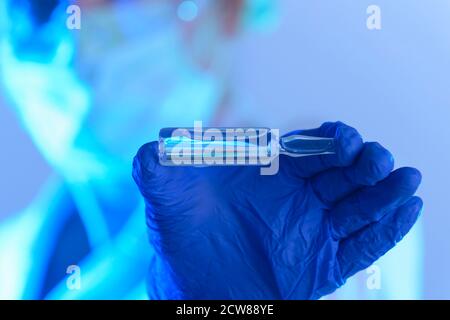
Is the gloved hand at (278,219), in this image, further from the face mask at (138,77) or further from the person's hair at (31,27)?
the person's hair at (31,27)

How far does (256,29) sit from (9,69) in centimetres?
76

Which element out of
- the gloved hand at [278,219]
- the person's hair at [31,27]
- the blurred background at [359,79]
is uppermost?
the person's hair at [31,27]

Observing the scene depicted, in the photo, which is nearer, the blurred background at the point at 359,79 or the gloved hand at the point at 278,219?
the gloved hand at the point at 278,219

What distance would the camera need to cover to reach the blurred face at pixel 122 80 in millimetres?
1440

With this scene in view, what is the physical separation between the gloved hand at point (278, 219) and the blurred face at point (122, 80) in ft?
0.89

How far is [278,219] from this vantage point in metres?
1.25

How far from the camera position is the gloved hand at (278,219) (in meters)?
1.13

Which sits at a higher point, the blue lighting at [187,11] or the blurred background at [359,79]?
the blue lighting at [187,11]

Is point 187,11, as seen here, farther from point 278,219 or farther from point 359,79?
point 278,219

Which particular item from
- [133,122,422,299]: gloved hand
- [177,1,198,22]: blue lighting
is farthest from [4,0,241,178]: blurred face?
[133,122,422,299]: gloved hand

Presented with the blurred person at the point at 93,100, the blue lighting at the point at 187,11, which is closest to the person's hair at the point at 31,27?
the blurred person at the point at 93,100

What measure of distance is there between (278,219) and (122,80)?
0.63m

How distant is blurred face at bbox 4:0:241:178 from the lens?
1.44 m
